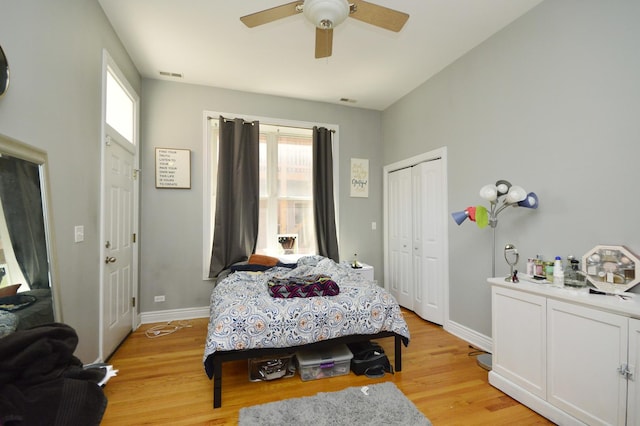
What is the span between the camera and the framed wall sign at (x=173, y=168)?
12.1ft

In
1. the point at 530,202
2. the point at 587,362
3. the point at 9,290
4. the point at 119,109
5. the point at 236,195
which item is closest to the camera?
the point at 9,290

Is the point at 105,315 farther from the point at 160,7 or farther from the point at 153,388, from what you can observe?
the point at 160,7

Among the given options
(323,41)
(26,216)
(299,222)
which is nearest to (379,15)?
(323,41)

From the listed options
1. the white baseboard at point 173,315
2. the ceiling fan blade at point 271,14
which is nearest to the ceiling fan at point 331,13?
the ceiling fan blade at point 271,14

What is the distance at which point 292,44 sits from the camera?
300 centimetres

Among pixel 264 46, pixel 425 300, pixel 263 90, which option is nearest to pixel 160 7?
pixel 264 46

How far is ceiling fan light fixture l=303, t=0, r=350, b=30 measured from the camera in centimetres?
189

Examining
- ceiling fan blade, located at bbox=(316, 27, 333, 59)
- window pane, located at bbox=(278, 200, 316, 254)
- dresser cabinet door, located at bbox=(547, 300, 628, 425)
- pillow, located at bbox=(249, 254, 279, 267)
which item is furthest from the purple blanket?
ceiling fan blade, located at bbox=(316, 27, 333, 59)

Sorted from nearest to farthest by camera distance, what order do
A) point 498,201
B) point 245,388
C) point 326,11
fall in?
point 326,11, point 245,388, point 498,201

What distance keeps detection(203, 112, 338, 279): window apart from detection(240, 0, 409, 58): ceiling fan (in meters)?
2.15

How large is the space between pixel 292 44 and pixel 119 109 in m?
1.94

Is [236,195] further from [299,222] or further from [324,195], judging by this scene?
[324,195]

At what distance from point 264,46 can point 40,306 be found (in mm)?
2840

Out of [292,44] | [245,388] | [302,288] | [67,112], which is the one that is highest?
[292,44]
